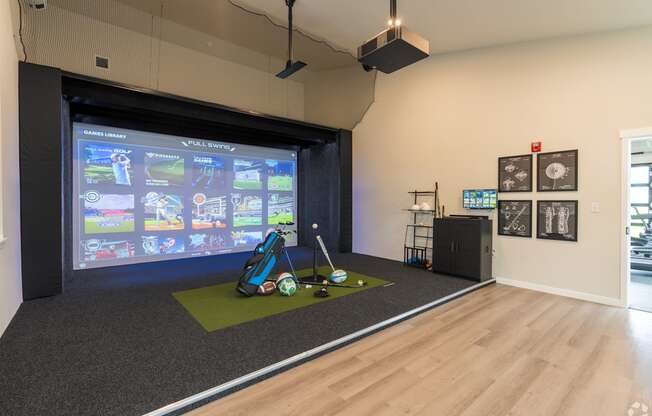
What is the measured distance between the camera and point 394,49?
3.01 m

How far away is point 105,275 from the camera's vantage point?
4547mm

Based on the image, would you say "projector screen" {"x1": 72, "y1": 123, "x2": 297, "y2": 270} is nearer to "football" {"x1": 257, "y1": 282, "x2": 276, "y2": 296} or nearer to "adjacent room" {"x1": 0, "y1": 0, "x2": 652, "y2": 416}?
"adjacent room" {"x1": 0, "y1": 0, "x2": 652, "y2": 416}

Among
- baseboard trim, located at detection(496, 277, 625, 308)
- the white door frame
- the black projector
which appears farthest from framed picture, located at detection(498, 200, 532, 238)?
the black projector

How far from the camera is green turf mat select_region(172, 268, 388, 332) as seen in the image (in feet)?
9.80

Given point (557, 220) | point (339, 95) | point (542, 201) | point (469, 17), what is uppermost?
A: point (339, 95)

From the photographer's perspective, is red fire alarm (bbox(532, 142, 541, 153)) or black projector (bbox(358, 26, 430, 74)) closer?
black projector (bbox(358, 26, 430, 74))

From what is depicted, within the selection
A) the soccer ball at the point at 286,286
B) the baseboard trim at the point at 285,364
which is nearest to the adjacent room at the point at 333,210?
the baseboard trim at the point at 285,364

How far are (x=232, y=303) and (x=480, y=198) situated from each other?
13.4ft

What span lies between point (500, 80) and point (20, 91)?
255 inches

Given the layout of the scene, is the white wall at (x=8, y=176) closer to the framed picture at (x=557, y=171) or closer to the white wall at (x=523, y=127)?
the white wall at (x=523, y=127)

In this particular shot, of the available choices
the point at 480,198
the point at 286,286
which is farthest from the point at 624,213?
the point at 286,286

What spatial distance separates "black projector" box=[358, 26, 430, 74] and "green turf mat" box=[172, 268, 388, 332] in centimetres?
289

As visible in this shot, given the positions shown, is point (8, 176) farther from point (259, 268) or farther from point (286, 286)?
point (286, 286)

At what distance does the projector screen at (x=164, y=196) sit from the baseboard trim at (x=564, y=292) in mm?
4836
